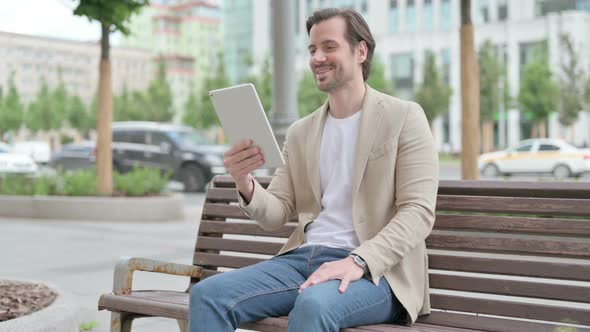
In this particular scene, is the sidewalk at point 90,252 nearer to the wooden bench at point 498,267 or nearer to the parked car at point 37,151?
the wooden bench at point 498,267

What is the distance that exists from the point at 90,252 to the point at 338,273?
6846 millimetres

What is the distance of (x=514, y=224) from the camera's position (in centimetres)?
333

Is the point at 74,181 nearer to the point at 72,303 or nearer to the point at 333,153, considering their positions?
the point at 72,303

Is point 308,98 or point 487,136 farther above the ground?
point 308,98

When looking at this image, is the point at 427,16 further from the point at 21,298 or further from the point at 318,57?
the point at 318,57

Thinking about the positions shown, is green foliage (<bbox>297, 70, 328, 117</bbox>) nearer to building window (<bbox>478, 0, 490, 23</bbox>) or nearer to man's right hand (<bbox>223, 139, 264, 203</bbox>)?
building window (<bbox>478, 0, 490, 23</bbox>)

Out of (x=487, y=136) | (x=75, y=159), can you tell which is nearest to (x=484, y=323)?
(x=75, y=159)

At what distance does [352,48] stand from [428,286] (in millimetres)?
981

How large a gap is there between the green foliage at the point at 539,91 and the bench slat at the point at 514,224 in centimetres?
4092

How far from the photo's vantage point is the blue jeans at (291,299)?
2.78m

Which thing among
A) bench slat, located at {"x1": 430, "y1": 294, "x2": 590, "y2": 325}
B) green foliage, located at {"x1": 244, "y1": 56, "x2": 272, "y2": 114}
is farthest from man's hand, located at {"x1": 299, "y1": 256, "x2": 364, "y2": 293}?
green foliage, located at {"x1": 244, "y1": 56, "x2": 272, "y2": 114}

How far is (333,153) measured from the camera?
329cm

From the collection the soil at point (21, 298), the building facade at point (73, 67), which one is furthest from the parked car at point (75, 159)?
the building facade at point (73, 67)

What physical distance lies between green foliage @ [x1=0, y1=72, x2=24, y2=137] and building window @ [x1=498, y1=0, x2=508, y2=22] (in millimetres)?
36908
